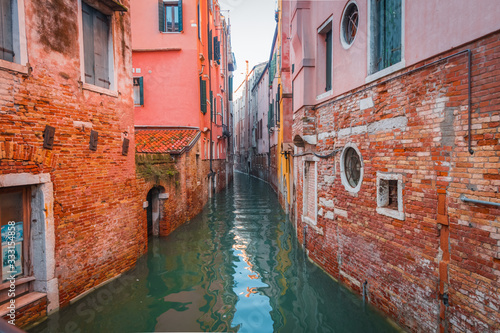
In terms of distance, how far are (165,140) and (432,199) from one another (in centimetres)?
1035

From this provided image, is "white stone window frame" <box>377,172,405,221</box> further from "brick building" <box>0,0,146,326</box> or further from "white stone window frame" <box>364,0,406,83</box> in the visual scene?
"brick building" <box>0,0,146,326</box>

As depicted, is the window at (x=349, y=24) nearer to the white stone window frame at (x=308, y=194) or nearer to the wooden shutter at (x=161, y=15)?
the white stone window frame at (x=308, y=194)

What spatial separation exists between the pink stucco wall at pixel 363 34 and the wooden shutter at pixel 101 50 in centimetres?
456

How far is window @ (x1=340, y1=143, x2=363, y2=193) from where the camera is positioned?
5906mm

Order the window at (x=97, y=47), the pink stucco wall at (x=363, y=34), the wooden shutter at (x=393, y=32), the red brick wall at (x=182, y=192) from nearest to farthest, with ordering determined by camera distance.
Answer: the pink stucco wall at (x=363, y=34) < the wooden shutter at (x=393, y=32) < the window at (x=97, y=47) < the red brick wall at (x=182, y=192)

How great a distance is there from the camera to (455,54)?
3.67 metres

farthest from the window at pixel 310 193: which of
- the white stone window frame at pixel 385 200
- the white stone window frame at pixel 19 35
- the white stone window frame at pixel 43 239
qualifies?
the white stone window frame at pixel 19 35

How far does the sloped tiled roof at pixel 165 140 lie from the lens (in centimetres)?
1149

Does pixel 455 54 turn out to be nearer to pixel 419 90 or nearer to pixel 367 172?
pixel 419 90

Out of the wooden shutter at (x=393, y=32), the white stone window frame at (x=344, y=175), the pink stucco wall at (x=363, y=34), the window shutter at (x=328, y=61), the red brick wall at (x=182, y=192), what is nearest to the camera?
the pink stucco wall at (x=363, y=34)

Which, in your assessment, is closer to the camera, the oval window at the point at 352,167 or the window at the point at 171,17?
the oval window at the point at 352,167

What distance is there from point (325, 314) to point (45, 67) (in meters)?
6.22

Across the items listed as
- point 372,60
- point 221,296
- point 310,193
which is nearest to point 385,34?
point 372,60

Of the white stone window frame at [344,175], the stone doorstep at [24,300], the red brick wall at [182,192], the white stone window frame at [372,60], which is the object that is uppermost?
the white stone window frame at [372,60]
